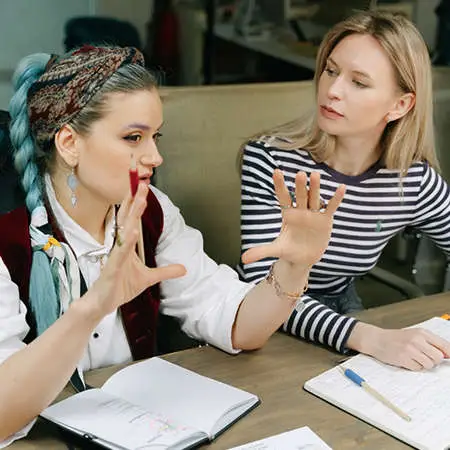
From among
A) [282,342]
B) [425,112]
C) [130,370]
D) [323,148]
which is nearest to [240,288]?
[282,342]

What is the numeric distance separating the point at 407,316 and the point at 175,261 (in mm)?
480

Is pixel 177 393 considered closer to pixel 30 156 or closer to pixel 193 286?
pixel 193 286

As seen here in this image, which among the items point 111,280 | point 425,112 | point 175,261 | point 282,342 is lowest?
point 282,342

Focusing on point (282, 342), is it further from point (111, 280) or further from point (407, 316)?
point (111, 280)

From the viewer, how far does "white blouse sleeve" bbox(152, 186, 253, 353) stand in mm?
1409

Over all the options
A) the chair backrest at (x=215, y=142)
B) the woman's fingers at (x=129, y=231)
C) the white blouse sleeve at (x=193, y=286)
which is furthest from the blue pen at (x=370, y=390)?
the chair backrest at (x=215, y=142)

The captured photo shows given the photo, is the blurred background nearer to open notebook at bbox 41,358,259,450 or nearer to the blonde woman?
the blonde woman

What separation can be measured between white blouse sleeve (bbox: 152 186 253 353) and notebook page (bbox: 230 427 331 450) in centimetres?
33

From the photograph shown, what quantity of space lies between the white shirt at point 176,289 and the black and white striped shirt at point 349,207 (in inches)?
5.0

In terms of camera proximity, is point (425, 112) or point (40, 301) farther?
point (425, 112)

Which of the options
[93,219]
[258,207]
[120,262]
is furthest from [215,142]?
[120,262]

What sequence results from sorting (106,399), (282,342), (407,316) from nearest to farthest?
(106,399) < (282,342) < (407,316)

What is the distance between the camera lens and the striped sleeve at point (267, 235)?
137 cm

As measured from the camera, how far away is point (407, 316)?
59.1 inches
